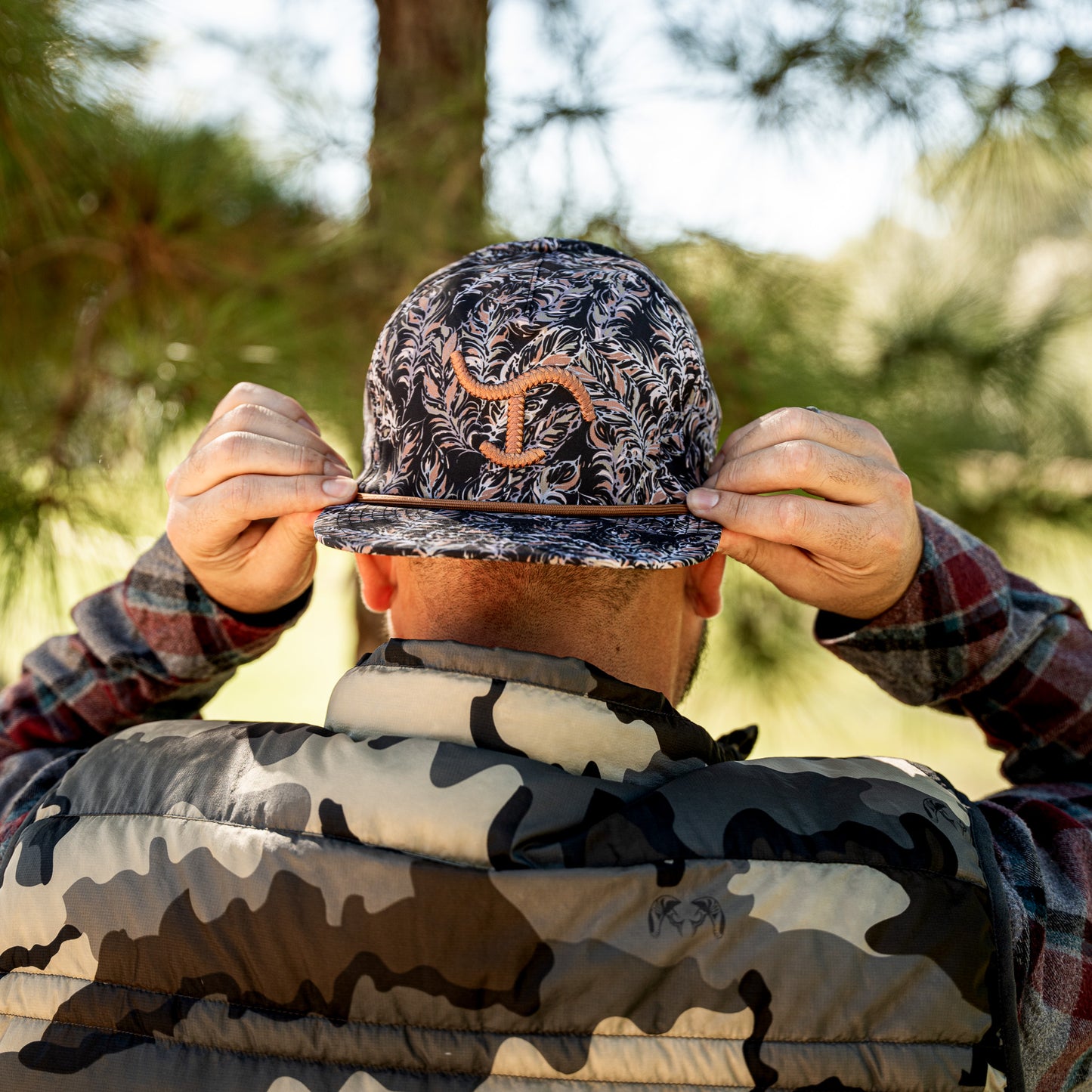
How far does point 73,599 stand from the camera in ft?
4.56

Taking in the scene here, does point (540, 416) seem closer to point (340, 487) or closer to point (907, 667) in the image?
point (340, 487)

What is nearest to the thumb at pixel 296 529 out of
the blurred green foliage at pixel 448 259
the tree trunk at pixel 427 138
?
the blurred green foliage at pixel 448 259

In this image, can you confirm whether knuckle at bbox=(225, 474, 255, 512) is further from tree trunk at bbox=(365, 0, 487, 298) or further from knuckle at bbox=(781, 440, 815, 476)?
tree trunk at bbox=(365, 0, 487, 298)

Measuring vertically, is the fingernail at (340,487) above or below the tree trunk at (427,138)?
below

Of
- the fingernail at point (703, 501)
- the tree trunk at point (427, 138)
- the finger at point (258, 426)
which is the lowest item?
the fingernail at point (703, 501)

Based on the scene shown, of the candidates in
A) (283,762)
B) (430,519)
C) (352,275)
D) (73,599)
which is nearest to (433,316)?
(430,519)

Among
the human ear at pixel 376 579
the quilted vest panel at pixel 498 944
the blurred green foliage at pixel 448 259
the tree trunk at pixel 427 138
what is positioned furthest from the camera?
the tree trunk at pixel 427 138

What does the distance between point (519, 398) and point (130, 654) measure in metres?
0.51

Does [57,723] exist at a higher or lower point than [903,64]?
lower

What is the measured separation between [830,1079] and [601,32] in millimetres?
1385

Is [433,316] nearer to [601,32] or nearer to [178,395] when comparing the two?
[178,395]

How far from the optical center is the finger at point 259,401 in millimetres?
833

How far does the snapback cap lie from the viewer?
2.38ft

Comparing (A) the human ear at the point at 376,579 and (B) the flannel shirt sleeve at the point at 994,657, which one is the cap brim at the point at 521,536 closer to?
(A) the human ear at the point at 376,579
